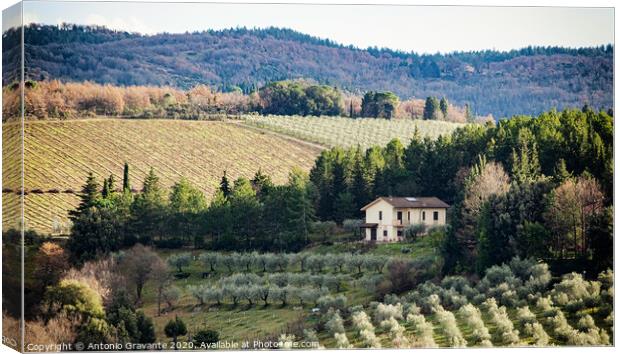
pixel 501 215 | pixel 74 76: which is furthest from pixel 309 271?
pixel 74 76

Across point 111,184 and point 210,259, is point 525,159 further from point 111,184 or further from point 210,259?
point 111,184

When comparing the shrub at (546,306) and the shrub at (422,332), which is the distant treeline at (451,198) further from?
the shrub at (422,332)

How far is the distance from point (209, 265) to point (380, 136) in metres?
4.98

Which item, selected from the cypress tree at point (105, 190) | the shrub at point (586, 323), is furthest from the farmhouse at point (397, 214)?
the cypress tree at point (105, 190)

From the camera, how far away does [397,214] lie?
3294 cm

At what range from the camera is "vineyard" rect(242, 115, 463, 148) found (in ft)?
112

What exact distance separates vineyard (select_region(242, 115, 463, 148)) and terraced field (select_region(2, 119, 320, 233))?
0.25 meters

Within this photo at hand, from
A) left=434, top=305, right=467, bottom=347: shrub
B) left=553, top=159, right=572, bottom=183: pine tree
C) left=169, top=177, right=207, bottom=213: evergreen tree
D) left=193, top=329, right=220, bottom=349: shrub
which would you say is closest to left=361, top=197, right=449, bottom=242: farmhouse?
left=434, top=305, right=467, bottom=347: shrub

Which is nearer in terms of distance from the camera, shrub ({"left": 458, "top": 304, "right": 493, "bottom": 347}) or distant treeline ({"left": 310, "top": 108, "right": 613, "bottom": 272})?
shrub ({"left": 458, "top": 304, "right": 493, "bottom": 347})

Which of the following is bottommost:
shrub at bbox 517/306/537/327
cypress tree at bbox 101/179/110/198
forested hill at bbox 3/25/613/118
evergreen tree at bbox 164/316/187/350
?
evergreen tree at bbox 164/316/187/350

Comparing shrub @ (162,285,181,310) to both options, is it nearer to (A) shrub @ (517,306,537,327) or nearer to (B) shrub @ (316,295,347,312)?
(B) shrub @ (316,295,347,312)

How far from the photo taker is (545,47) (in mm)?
32500

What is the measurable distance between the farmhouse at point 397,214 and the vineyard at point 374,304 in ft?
1.95

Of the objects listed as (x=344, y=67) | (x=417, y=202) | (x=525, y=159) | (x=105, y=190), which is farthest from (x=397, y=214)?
(x=105, y=190)
